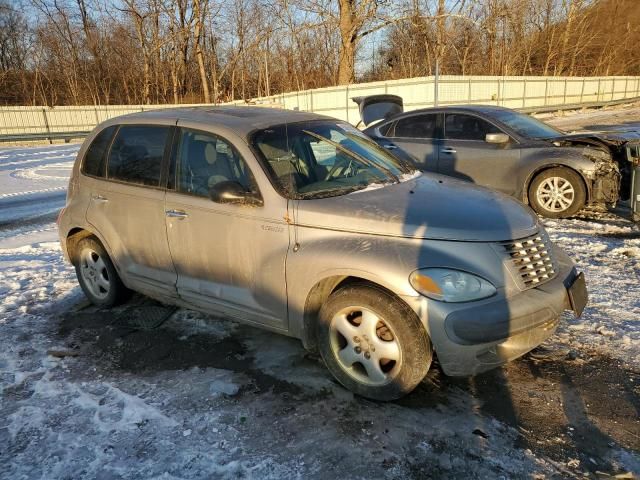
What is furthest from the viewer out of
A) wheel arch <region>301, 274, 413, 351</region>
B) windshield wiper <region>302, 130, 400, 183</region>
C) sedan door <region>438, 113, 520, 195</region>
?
sedan door <region>438, 113, 520, 195</region>

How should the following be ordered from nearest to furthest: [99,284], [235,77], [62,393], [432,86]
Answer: [62,393] → [99,284] → [432,86] → [235,77]

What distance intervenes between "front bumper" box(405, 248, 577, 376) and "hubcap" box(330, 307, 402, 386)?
0.92 feet

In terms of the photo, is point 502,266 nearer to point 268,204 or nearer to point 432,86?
point 268,204

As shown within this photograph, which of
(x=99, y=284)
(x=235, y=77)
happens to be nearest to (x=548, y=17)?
(x=235, y=77)

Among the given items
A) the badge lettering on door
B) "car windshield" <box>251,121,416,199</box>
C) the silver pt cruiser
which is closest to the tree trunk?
the silver pt cruiser

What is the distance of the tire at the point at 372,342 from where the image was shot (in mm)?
2889

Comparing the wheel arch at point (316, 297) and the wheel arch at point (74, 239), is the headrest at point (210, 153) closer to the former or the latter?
the wheel arch at point (316, 297)

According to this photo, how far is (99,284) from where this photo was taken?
4.76 metres

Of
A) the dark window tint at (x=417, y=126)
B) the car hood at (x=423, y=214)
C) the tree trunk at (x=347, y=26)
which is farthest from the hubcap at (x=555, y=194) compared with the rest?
the tree trunk at (x=347, y=26)

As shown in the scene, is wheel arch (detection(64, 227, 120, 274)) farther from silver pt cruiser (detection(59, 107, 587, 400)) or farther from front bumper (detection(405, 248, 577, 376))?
front bumper (detection(405, 248, 577, 376))

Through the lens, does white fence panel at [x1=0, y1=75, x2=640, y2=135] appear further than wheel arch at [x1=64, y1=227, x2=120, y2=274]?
Yes

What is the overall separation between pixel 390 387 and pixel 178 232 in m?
1.99

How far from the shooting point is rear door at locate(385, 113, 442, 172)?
815 cm

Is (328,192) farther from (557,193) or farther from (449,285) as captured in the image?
(557,193)
